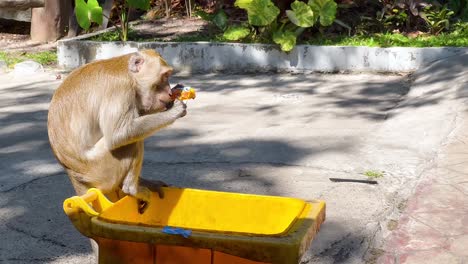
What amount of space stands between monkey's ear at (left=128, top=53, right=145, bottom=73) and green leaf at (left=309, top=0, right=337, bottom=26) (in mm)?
5902

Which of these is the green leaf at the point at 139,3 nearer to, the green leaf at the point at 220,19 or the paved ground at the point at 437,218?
the green leaf at the point at 220,19

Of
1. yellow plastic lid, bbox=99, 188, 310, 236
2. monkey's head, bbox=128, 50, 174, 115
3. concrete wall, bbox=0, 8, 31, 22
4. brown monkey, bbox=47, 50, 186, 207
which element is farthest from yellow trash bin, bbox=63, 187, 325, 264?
concrete wall, bbox=0, 8, 31, 22

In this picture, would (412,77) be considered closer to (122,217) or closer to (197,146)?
(197,146)

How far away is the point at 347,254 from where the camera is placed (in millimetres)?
3963

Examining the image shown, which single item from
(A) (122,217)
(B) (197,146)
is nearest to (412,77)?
(B) (197,146)

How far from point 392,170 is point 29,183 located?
2322 millimetres

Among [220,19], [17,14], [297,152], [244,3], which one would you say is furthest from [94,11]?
[297,152]

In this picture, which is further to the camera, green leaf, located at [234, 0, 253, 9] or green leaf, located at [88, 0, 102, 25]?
green leaf, located at [88, 0, 102, 25]

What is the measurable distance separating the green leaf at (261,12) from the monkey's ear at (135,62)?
5587 mm

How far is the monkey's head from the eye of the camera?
11.5ft

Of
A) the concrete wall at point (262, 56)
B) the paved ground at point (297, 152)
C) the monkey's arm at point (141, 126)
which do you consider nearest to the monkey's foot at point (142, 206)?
the monkey's arm at point (141, 126)

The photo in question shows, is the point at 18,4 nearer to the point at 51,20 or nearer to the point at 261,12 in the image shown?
the point at 51,20

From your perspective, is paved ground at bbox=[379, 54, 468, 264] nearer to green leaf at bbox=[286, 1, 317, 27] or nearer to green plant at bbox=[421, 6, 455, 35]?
green leaf at bbox=[286, 1, 317, 27]

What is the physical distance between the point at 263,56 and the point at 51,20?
3.42 metres
